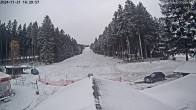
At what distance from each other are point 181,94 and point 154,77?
2.73 meters

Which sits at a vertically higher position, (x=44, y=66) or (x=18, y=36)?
(x=18, y=36)

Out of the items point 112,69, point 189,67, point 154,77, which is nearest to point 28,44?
point 112,69

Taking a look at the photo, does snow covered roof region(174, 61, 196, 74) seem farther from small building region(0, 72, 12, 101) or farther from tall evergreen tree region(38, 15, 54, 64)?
small building region(0, 72, 12, 101)

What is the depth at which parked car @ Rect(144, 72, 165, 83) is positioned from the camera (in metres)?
7.06

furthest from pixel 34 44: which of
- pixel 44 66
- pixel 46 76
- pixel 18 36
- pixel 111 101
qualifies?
pixel 111 101

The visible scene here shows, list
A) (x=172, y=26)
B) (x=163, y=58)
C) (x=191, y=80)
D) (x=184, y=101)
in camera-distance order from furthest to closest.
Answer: (x=163, y=58)
(x=172, y=26)
(x=191, y=80)
(x=184, y=101)

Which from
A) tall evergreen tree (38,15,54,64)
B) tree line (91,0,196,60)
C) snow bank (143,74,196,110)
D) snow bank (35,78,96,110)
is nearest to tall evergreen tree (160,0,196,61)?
tree line (91,0,196,60)

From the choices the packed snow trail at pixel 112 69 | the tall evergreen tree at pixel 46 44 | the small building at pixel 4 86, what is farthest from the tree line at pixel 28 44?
the packed snow trail at pixel 112 69

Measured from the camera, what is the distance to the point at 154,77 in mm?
7484

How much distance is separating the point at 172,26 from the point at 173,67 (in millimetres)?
1409

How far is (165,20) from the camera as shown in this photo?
636 cm

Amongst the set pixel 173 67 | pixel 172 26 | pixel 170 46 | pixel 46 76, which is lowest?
pixel 46 76

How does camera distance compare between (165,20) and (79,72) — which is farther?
(79,72)

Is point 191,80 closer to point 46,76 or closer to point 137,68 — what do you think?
point 137,68
